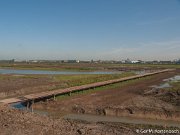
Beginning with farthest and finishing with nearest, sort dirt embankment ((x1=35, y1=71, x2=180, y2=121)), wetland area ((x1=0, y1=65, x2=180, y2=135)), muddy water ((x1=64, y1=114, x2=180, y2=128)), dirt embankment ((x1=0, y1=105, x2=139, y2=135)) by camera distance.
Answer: dirt embankment ((x1=35, y1=71, x2=180, y2=121)) < muddy water ((x1=64, y1=114, x2=180, y2=128)) < wetland area ((x1=0, y1=65, x2=180, y2=135)) < dirt embankment ((x1=0, y1=105, x2=139, y2=135))

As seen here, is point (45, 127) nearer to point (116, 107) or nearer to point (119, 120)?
point (119, 120)

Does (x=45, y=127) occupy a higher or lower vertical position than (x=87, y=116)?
higher

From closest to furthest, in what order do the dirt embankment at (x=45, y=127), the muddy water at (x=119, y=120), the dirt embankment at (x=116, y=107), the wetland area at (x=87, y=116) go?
the dirt embankment at (x=45, y=127) < the wetland area at (x=87, y=116) < the muddy water at (x=119, y=120) < the dirt embankment at (x=116, y=107)

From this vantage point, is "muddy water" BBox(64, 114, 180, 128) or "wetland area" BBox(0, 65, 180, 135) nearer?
"wetland area" BBox(0, 65, 180, 135)

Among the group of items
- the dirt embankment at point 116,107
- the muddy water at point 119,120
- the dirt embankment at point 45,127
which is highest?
the dirt embankment at point 45,127

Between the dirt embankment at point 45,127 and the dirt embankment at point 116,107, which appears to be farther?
the dirt embankment at point 116,107

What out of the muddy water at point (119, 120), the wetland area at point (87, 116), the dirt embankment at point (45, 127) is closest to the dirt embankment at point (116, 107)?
the wetland area at point (87, 116)

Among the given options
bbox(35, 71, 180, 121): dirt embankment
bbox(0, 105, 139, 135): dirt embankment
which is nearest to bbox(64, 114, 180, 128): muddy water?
bbox(35, 71, 180, 121): dirt embankment

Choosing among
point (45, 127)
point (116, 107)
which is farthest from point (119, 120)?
point (45, 127)

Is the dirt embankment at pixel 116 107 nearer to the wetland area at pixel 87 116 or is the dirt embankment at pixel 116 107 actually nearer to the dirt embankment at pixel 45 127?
the wetland area at pixel 87 116

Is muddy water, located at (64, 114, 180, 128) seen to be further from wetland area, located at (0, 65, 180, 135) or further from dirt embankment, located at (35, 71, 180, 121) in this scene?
dirt embankment, located at (35, 71, 180, 121)

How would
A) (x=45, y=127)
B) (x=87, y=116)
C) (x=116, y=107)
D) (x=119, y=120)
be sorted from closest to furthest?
(x=45, y=127) < (x=119, y=120) < (x=87, y=116) < (x=116, y=107)
